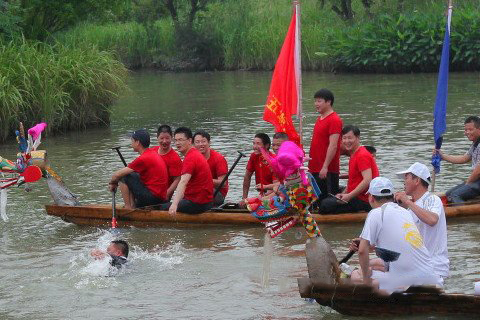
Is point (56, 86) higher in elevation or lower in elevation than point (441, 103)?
lower

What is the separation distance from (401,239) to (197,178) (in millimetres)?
4603

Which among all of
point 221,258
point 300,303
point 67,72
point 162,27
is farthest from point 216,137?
point 162,27

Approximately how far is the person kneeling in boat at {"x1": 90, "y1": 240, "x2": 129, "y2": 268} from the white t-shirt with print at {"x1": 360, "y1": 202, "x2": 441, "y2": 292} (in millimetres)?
3387

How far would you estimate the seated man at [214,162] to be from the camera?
1252 centimetres

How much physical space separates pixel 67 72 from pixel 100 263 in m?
10.7

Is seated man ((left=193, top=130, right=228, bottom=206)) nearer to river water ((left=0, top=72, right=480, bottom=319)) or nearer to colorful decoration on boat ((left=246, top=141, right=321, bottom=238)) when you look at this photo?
river water ((left=0, top=72, right=480, bottom=319))

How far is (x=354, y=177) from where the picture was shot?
11.5 metres

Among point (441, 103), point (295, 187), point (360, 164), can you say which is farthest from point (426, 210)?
point (441, 103)

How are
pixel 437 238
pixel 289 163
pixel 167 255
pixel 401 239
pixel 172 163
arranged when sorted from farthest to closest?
1. pixel 172 163
2. pixel 167 255
3. pixel 289 163
4. pixel 437 238
5. pixel 401 239

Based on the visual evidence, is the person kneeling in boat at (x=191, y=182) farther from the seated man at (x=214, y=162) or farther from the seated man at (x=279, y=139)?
the seated man at (x=279, y=139)

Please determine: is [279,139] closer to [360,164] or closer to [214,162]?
[360,164]

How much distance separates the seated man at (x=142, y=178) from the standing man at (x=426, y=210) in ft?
15.2

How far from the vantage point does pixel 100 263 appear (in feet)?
33.8

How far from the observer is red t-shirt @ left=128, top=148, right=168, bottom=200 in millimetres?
12180
